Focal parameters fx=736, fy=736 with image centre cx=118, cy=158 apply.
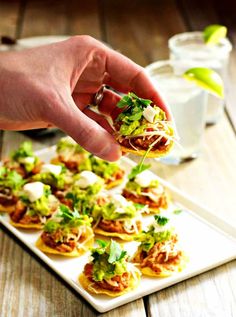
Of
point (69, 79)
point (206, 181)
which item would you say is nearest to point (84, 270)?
point (69, 79)

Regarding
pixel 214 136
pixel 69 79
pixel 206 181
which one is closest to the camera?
pixel 69 79

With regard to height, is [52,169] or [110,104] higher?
[110,104]

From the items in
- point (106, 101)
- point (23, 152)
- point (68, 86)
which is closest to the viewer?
point (68, 86)

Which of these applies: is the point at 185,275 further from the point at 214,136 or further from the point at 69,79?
the point at 214,136

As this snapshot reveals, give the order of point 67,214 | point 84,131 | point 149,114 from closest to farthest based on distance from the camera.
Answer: point 84,131 < point 149,114 < point 67,214

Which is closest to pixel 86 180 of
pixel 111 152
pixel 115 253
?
pixel 115 253

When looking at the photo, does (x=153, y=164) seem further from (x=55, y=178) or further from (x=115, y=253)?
(x=115, y=253)
